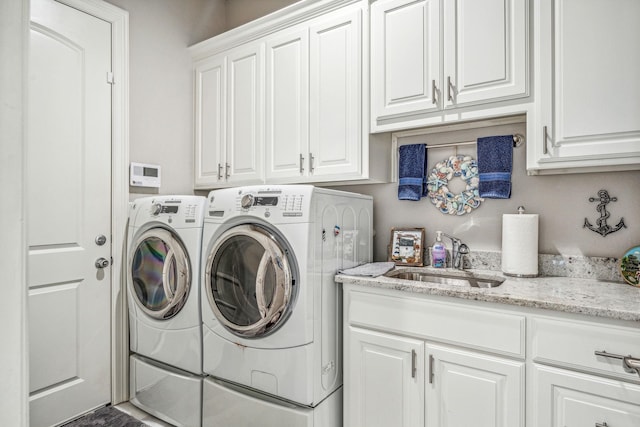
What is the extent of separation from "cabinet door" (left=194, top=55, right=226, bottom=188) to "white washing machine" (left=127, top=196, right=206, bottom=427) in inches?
24.4

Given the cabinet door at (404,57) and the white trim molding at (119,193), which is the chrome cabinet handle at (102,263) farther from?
the cabinet door at (404,57)

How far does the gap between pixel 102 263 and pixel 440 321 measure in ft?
6.74

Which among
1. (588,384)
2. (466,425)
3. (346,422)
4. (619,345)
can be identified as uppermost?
(619,345)

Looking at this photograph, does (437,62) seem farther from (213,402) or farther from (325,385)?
(213,402)

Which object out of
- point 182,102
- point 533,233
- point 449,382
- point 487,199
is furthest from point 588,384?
point 182,102

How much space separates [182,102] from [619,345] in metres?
2.93

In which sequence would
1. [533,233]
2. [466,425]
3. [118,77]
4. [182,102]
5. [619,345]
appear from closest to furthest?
[619,345] < [466,425] < [533,233] < [118,77] < [182,102]

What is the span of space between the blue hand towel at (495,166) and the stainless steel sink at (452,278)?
45 centimetres

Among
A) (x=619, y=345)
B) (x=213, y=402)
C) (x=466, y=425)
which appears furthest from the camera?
(x=213, y=402)

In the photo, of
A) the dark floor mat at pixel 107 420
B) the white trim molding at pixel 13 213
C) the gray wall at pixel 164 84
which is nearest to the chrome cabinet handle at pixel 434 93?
the white trim molding at pixel 13 213

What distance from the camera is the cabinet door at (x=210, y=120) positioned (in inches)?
104

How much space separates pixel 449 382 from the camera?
1479 mm

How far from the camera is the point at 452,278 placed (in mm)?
1944

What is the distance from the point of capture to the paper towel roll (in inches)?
67.2
